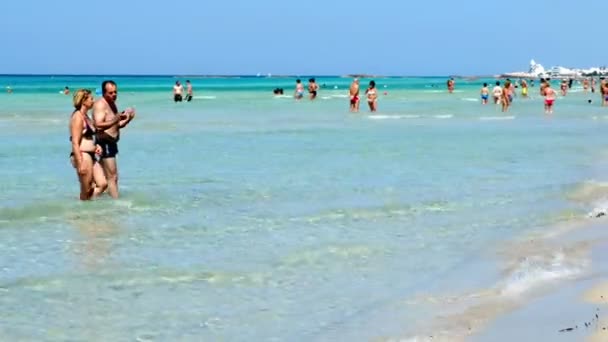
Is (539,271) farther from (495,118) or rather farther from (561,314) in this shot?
(495,118)

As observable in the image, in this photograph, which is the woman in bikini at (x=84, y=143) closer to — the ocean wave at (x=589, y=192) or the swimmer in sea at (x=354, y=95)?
the ocean wave at (x=589, y=192)

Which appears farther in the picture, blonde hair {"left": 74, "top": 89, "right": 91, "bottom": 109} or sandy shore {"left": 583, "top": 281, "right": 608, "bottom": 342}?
blonde hair {"left": 74, "top": 89, "right": 91, "bottom": 109}

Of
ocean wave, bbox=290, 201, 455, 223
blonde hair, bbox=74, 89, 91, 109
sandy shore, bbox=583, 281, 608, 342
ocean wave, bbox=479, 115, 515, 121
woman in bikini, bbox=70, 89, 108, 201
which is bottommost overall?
ocean wave, bbox=479, 115, 515, 121

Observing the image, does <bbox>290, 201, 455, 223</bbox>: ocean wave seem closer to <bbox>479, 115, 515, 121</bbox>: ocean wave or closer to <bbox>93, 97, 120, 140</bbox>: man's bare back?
<bbox>93, 97, 120, 140</bbox>: man's bare back

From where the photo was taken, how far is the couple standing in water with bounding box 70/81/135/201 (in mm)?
9875

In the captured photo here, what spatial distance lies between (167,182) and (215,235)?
4193 mm

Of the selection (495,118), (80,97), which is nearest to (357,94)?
(495,118)

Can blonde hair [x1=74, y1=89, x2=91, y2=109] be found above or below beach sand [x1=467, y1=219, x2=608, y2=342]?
above

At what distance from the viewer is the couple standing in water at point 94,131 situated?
9.88 meters

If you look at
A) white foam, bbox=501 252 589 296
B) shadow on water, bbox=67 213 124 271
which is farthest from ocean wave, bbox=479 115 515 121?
white foam, bbox=501 252 589 296

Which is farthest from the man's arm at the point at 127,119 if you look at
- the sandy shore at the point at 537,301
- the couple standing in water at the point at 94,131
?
the sandy shore at the point at 537,301

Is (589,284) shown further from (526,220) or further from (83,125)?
(83,125)

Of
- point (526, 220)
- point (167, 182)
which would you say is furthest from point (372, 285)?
point (167, 182)

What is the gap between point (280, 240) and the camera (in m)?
8.46
